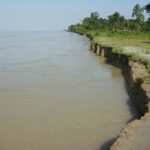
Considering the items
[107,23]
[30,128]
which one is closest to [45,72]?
[30,128]

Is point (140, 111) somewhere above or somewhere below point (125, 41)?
above

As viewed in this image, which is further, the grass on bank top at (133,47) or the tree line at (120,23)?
the tree line at (120,23)

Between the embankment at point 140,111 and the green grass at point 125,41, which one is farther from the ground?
the embankment at point 140,111

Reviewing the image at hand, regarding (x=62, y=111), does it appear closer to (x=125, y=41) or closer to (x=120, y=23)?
(x=125, y=41)

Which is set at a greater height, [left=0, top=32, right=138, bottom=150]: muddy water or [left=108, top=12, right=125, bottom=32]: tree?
[left=0, top=32, right=138, bottom=150]: muddy water

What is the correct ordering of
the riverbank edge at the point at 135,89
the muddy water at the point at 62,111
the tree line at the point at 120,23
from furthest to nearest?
the tree line at the point at 120,23, the muddy water at the point at 62,111, the riverbank edge at the point at 135,89

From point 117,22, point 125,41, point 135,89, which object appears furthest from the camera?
point 117,22

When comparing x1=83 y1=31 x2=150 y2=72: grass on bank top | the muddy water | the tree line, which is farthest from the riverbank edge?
the tree line

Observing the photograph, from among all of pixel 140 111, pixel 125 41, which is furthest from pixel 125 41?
pixel 140 111

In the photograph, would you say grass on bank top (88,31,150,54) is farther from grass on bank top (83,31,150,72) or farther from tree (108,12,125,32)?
tree (108,12,125,32)

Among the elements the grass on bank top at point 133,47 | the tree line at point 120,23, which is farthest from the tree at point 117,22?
the grass on bank top at point 133,47

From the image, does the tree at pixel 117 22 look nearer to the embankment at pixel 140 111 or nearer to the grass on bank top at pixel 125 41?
the grass on bank top at pixel 125 41

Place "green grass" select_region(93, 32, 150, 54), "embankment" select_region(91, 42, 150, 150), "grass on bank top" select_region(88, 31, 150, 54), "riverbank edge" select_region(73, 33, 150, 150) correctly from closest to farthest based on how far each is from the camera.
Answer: "embankment" select_region(91, 42, 150, 150), "riverbank edge" select_region(73, 33, 150, 150), "grass on bank top" select_region(88, 31, 150, 54), "green grass" select_region(93, 32, 150, 54)

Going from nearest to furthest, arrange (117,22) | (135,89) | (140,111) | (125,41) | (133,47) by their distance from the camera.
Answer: (140,111), (135,89), (133,47), (125,41), (117,22)
